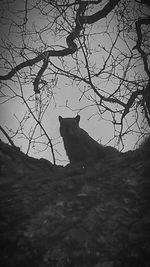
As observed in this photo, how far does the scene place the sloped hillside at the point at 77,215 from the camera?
180cm

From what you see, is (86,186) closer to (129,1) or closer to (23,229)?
(23,229)

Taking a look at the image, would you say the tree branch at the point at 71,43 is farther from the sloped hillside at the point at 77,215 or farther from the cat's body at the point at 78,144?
the sloped hillside at the point at 77,215

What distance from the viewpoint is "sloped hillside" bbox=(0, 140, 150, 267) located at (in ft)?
5.91

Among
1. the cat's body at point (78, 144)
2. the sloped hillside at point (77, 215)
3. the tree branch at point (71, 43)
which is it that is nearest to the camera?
the sloped hillside at point (77, 215)

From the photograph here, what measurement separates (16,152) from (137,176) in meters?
1.83

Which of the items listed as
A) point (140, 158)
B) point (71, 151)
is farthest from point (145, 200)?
point (71, 151)

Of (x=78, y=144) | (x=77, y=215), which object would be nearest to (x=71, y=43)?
(x=78, y=144)

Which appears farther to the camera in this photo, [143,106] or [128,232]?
[143,106]

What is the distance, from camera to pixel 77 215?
2.34 m

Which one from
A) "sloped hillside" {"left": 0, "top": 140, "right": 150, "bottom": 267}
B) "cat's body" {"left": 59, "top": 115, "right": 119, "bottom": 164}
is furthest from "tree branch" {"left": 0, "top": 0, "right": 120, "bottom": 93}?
"sloped hillside" {"left": 0, "top": 140, "right": 150, "bottom": 267}

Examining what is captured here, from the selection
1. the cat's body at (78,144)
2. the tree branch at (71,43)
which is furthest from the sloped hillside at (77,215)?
the tree branch at (71,43)

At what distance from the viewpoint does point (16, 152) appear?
370 cm

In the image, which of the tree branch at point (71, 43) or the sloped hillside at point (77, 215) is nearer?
the sloped hillside at point (77, 215)

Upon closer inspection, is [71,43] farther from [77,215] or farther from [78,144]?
[77,215]
